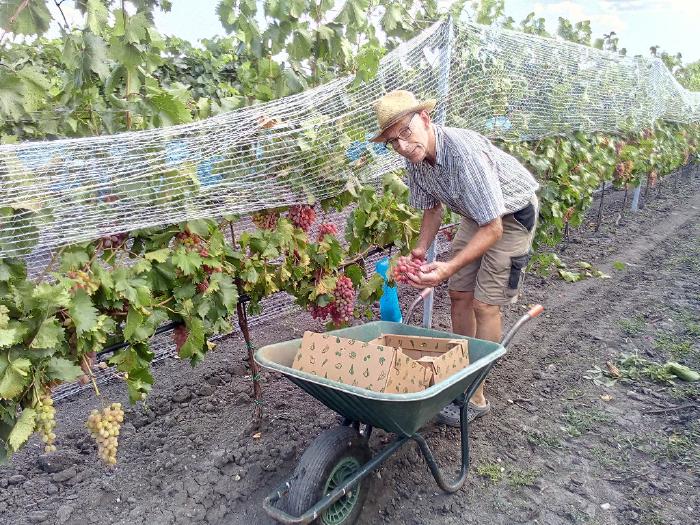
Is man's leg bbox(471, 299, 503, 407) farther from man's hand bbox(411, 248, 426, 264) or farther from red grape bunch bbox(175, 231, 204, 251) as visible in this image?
red grape bunch bbox(175, 231, 204, 251)

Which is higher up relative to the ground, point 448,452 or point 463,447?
point 463,447

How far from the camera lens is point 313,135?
2734 mm

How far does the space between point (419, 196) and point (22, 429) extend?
6.39 feet

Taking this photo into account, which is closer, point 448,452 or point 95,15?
point 95,15

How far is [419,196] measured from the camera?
112 inches

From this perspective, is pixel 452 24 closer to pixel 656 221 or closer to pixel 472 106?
pixel 472 106

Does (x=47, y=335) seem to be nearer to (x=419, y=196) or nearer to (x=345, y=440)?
(x=345, y=440)

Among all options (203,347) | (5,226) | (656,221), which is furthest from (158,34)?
(656,221)

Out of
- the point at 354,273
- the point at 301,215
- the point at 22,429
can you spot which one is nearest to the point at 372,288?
the point at 354,273

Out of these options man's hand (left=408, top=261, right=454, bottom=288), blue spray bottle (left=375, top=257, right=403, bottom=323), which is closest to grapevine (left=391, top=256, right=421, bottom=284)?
man's hand (left=408, top=261, right=454, bottom=288)

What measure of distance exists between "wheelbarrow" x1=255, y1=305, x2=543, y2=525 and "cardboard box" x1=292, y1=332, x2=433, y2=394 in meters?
0.10

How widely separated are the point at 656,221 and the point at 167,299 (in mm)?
8165

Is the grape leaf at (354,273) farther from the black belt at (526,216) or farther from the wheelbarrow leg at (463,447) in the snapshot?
the wheelbarrow leg at (463,447)

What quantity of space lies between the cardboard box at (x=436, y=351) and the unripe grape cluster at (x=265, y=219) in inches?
31.0
